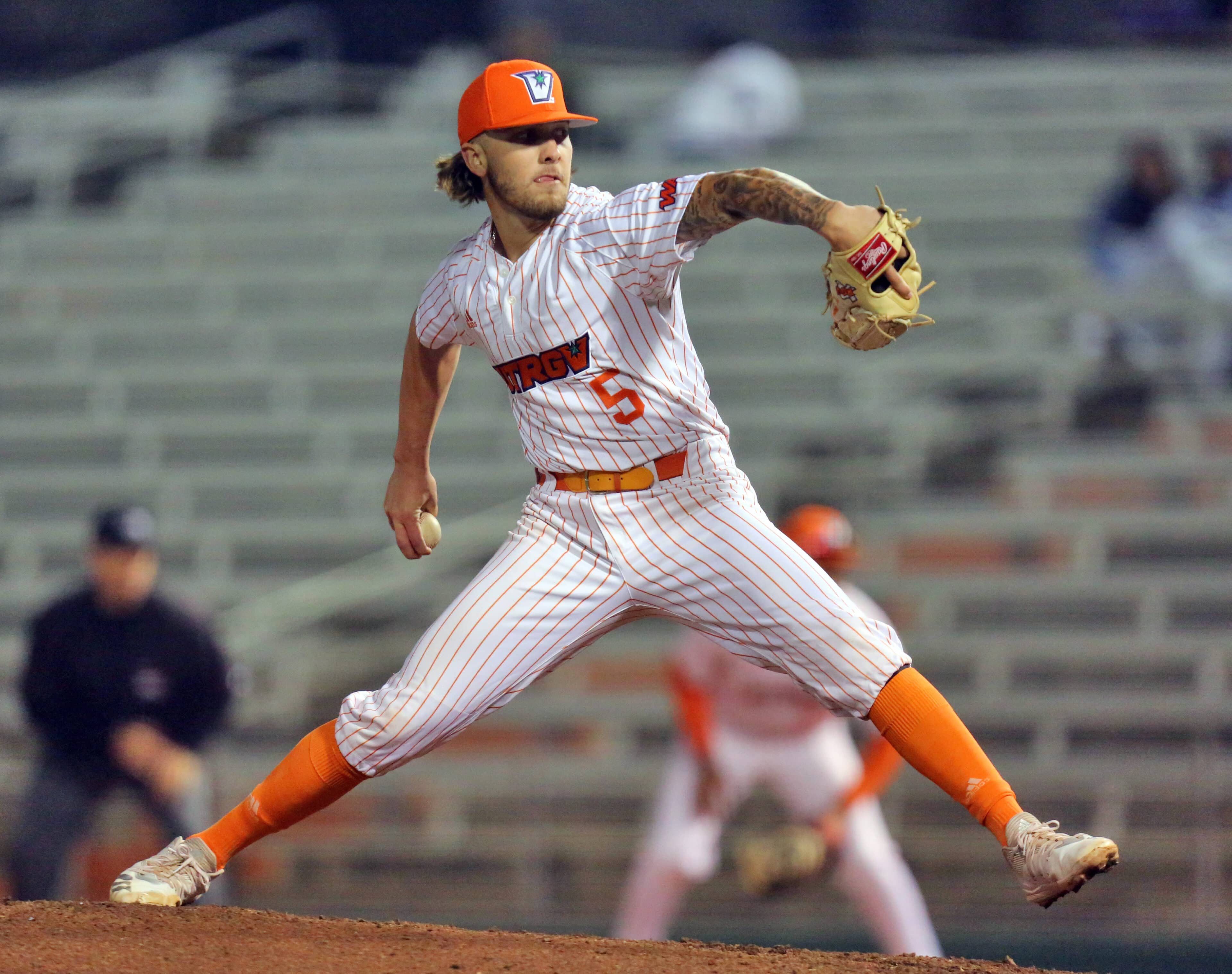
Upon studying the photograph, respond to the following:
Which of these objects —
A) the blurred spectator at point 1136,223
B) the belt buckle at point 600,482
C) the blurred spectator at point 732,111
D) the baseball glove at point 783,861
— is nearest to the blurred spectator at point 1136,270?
the blurred spectator at point 1136,223

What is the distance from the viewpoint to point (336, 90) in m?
10.8

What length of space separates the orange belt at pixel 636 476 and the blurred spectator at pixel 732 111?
642 cm

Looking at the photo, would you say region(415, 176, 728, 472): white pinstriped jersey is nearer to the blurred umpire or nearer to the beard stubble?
the beard stubble

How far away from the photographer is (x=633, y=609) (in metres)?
3.11

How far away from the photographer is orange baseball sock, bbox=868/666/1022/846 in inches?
116

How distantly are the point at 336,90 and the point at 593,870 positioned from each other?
21.6ft

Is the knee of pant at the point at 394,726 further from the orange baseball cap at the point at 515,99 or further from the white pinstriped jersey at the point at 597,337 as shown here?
the orange baseball cap at the point at 515,99

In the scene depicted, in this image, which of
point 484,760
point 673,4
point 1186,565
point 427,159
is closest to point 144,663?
point 484,760

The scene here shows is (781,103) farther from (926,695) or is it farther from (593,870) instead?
(926,695)

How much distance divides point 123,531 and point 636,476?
296 cm

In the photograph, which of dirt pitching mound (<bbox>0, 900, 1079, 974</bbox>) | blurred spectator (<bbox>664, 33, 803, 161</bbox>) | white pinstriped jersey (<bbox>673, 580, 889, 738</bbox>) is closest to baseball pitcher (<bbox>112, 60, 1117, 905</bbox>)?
Answer: dirt pitching mound (<bbox>0, 900, 1079, 974</bbox>)

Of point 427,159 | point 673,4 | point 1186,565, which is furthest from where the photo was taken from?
point 673,4

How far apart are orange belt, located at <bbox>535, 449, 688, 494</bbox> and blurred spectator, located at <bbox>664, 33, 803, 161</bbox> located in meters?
6.42

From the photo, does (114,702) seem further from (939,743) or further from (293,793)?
(939,743)
